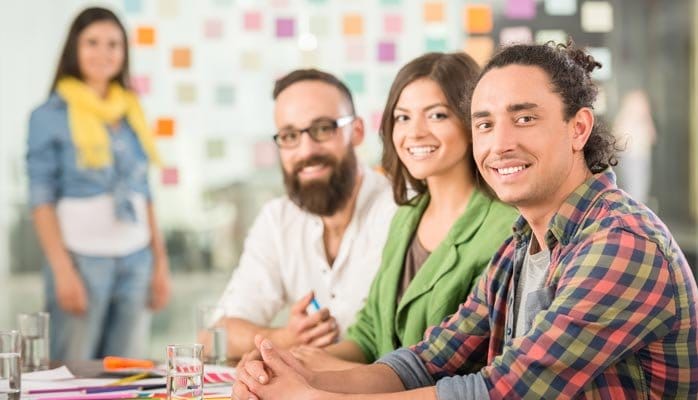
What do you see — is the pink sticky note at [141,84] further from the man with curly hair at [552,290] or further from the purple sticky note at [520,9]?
the man with curly hair at [552,290]

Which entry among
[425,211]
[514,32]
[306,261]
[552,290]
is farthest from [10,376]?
[514,32]

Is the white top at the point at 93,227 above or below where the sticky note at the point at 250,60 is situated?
below

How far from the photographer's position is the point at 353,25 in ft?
15.3

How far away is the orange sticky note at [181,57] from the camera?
4.64m

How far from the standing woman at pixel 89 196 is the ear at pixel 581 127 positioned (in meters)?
2.95

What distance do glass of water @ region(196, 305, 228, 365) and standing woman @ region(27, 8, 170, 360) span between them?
1.99 metres

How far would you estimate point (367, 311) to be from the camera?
2.46 metres

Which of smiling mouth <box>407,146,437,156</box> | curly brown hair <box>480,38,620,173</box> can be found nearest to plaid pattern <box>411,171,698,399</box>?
curly brown hair <box>480,38,620,173</box>

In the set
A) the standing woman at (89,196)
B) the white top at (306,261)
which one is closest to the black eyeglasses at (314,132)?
the white top at (306,261)

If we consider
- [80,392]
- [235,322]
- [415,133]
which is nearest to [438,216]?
[415,133]

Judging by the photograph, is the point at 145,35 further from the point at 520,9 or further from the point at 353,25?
the point at 520,9

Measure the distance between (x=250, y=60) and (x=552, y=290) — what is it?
3.19 metres

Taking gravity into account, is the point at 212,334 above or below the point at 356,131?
below

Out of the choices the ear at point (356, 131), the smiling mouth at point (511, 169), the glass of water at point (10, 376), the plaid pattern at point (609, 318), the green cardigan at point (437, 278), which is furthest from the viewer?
the ear at point (356, 131)
